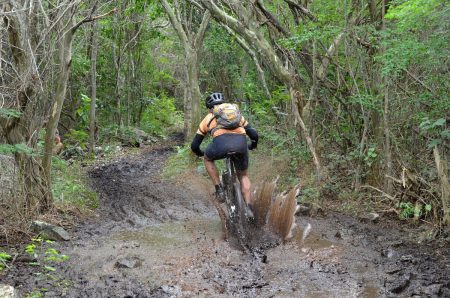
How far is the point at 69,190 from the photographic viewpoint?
10.4m

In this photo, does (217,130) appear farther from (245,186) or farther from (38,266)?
(38,266)

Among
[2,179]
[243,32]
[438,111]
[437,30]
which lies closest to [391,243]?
[438,111]

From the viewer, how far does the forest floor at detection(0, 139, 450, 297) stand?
211 inches

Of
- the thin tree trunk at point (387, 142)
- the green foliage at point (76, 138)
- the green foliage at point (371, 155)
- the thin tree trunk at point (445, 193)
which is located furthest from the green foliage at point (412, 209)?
the green foliage at point (76, 138)

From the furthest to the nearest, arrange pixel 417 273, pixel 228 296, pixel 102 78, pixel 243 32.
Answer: pixel 102 78, pixel 243 32, pixel 417 273, pixel 228 296

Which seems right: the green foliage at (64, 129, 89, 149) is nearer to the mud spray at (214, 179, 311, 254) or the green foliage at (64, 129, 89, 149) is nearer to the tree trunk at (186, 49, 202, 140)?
the tree trunk at (186, 49, 202, 140)

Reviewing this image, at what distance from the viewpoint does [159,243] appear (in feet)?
24.2

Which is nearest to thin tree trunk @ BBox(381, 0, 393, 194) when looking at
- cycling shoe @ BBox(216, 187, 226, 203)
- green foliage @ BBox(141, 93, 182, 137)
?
cycling shoe @ BBox(216, 187, 226, 203)

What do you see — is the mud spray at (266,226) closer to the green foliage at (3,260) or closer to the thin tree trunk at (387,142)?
the thin tree trunk at (387,142)

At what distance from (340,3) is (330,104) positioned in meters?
2.13

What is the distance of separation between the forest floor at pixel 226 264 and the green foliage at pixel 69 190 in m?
0.91

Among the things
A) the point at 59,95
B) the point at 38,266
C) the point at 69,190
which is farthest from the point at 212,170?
the point at 69,190

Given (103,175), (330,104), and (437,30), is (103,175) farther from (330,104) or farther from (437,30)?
(437,30)

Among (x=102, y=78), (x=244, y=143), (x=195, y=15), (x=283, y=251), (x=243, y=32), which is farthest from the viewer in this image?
(x=102, y=78)
